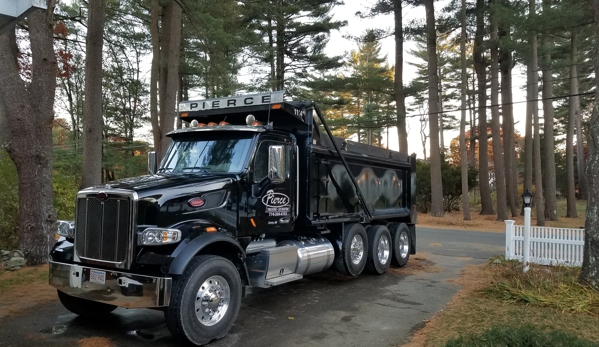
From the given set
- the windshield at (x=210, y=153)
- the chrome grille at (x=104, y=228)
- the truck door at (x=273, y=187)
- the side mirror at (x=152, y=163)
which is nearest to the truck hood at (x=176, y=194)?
the chrome grille at (x=104, y=228)

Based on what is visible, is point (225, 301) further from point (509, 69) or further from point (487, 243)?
→ point (509, 69)

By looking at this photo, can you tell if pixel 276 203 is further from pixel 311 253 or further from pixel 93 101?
pixel 93 101

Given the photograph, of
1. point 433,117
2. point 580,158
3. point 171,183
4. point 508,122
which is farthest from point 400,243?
point 580,158

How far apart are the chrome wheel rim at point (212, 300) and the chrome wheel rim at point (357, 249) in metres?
3.82

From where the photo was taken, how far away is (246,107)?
702cm

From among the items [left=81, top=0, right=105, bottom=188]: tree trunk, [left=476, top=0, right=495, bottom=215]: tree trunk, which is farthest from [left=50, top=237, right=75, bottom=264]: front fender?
[left=476, top=0, right=495, bottom=215]: tree trunk

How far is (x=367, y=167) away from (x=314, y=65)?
72.0 feet

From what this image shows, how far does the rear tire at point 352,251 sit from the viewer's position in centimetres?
833

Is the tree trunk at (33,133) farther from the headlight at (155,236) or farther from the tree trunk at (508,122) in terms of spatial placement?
the tree trunk at (508,122)

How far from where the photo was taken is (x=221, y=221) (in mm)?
5625

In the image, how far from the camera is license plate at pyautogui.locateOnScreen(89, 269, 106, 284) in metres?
4.88

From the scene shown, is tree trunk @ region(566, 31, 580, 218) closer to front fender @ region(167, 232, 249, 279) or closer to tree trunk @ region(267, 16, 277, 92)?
tree trunk @ region(267, 16, 277, 92)

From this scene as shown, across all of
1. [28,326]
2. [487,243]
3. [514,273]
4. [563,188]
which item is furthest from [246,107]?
[563,188]

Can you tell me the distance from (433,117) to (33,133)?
18968 mm
